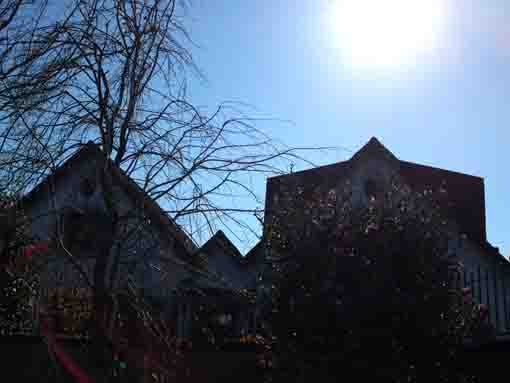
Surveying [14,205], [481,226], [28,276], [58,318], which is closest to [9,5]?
[14,205]

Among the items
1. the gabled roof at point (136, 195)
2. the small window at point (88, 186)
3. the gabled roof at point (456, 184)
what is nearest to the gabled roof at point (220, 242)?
the gabled roof at point (136, 195)

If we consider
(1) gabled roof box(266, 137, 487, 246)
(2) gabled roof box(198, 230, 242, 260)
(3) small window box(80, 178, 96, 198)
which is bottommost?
(2) gabled roof box(198, 230, 242, 260)

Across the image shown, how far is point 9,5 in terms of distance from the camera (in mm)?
4707

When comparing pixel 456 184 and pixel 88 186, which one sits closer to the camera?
pixel 88 186

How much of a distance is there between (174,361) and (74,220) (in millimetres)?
2082

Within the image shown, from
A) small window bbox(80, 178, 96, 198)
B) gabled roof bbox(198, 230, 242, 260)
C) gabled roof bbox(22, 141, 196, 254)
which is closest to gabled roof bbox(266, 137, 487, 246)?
small window bbox(80, 178, 96, 198)

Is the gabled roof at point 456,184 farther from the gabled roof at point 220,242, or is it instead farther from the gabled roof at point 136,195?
the gabled roof at point 136,195

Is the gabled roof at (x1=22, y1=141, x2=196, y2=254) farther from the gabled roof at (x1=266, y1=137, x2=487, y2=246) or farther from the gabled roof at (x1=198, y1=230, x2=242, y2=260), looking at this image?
the gabled roof at (x1=266, y1=137, x2=487, y2=246)

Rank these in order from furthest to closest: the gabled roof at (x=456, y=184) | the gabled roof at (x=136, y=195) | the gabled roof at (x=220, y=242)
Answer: the gabled roof at (x=456, y=184), the gabled roof at (x=220, y=242), the gabled roof at (x=136, y=195)

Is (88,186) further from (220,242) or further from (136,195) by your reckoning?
(220,242)

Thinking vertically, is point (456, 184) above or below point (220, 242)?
above

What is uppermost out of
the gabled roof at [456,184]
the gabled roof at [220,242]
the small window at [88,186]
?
the gabled roof at [456,184]

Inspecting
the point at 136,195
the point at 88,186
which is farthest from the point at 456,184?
the point at 136,195

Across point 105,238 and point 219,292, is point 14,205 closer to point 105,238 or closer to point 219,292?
point 105,238
